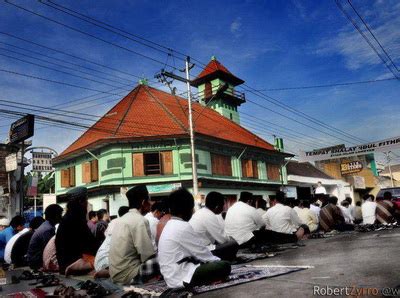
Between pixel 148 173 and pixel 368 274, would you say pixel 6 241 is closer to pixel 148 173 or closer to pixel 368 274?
pixel 368 274

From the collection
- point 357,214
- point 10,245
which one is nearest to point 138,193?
point 10,245

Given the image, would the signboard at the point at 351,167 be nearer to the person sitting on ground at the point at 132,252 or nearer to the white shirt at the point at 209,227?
the white shirt at the point at 209,227

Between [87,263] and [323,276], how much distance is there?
4.13 metres

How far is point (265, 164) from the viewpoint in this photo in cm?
3061

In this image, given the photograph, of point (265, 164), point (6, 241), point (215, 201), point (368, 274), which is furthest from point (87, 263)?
point (265, 164)

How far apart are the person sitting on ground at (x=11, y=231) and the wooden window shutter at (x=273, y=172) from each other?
2317 centimetres

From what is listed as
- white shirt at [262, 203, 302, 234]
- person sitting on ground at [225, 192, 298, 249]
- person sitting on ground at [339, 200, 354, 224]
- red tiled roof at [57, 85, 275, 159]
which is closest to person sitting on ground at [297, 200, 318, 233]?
person sitting on ground at [339, 200, 354, 224]

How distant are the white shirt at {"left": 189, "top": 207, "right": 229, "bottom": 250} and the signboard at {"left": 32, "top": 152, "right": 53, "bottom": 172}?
41.6ft

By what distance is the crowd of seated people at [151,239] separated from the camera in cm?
436

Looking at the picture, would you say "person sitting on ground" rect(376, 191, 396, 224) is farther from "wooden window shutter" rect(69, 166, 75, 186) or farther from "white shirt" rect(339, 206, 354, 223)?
"wooden window shutter" rect(69, 166, 75, 186)

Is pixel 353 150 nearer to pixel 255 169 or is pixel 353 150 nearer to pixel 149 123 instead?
pixel 255 169

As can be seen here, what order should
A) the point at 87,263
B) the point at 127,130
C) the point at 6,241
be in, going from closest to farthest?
the point at 87,263 < the point at 6,241 < the point at 127,130

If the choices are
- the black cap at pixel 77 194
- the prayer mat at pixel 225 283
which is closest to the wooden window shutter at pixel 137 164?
the black cap at pixel 77 194

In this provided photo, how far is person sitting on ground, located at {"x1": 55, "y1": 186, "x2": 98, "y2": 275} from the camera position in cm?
639
